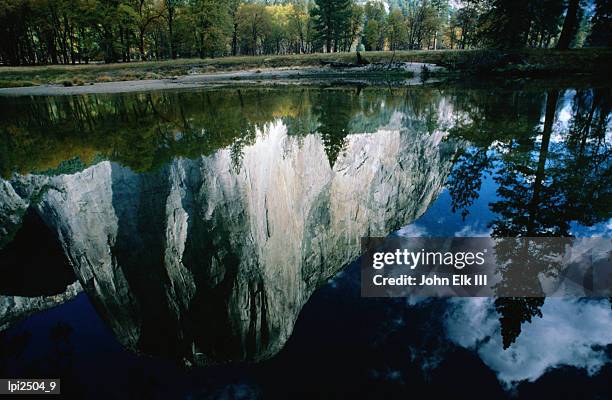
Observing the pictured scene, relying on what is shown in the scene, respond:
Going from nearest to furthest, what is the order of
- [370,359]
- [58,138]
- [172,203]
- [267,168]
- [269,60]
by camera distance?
[370,359] → [172,203] → [267,168] → [58,138] → [269,60]

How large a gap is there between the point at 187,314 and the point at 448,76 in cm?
4648

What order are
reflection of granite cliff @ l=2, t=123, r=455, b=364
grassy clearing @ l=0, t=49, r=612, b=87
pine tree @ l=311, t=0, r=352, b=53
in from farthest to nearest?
pine tree @ l=311, t=0, r=352, b=53 → grassy clearing @ l=0, t=49, r=612, b=87 → reflection of granite cliff @ l=2, t=123, r=455, b=364

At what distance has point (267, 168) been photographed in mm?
10945

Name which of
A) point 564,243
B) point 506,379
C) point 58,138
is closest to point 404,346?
point 506,379

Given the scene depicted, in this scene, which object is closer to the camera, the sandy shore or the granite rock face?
the granite rock face

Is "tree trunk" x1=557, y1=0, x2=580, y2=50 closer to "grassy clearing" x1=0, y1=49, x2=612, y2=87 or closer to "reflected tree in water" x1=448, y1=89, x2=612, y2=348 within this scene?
"grassy clearing" x1=0, y1=49, x2=612, y2=87

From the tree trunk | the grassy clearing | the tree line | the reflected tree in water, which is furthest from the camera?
the tree line

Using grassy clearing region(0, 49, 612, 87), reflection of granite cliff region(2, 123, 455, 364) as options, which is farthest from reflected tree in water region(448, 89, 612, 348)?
grassy clearing region(0, 49, 612, 87)

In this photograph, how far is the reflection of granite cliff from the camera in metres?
5.59

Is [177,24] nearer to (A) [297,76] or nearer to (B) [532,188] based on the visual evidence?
(A) [297,76]

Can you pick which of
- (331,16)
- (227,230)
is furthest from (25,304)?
(331,16)

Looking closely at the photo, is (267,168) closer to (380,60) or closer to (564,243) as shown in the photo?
(564,243)

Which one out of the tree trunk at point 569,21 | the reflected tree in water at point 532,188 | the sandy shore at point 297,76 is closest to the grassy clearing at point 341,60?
the tree trunk at point 569,21

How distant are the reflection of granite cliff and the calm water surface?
5cm
